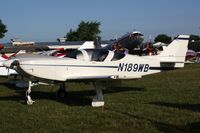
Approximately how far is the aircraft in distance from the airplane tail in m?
0.63

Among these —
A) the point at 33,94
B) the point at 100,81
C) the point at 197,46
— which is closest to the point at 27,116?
the point at 100,81

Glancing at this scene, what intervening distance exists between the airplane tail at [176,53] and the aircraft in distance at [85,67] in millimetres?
630

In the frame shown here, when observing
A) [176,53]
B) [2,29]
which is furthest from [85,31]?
[176,53]

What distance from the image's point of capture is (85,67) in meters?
11.9

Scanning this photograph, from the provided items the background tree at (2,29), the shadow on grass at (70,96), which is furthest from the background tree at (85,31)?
the shadow on grass at (70,96)

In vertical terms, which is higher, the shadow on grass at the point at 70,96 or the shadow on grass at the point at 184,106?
the shadow on grass at the point at 184,106

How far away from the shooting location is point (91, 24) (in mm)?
114750

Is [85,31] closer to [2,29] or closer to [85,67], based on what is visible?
[2,29]

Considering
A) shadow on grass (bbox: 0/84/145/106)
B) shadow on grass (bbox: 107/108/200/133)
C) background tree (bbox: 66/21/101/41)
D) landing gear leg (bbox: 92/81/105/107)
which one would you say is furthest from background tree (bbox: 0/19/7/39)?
shadow on grass (bbox: 107/108/200/133)

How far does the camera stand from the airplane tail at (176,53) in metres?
13.9

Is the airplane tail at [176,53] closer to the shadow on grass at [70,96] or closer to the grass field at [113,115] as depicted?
the grass field at [113,115]

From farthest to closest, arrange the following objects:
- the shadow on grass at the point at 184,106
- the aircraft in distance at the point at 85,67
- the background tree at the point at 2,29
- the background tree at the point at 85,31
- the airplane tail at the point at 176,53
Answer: the background tree at the point at 85,31 < the background tree at the point at 2,29 < the airplane tail at the point at 176,53 < the aircraft in distance at the point at 85,67 < the shadow on grass at the point at 184,106

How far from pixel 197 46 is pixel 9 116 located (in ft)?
266

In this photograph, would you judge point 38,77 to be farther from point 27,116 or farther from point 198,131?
Answer: point 198,131
